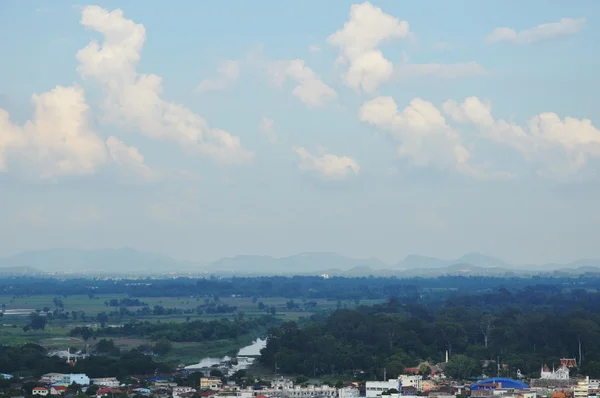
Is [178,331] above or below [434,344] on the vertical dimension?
above

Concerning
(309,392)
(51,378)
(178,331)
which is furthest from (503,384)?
(178,331)

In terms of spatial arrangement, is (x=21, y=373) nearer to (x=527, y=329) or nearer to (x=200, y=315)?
(x=527, y=329)

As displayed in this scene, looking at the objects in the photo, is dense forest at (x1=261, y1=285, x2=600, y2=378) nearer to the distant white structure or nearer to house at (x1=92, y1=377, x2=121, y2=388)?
the distant white structure

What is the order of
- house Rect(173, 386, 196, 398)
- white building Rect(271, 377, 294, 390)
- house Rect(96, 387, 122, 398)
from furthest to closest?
white building Rect(271, 377, 294, 390)
house Rect(173, 386, 196, 398)
house Rect(96, 387, 122, 398)

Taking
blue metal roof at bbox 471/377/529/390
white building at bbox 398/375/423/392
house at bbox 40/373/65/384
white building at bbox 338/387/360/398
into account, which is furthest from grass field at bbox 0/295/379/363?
blue metal roof at bbox 471/377/529/390

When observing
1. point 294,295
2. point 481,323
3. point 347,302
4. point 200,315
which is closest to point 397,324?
point 481,323

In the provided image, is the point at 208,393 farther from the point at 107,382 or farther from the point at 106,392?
the point at 107,382
